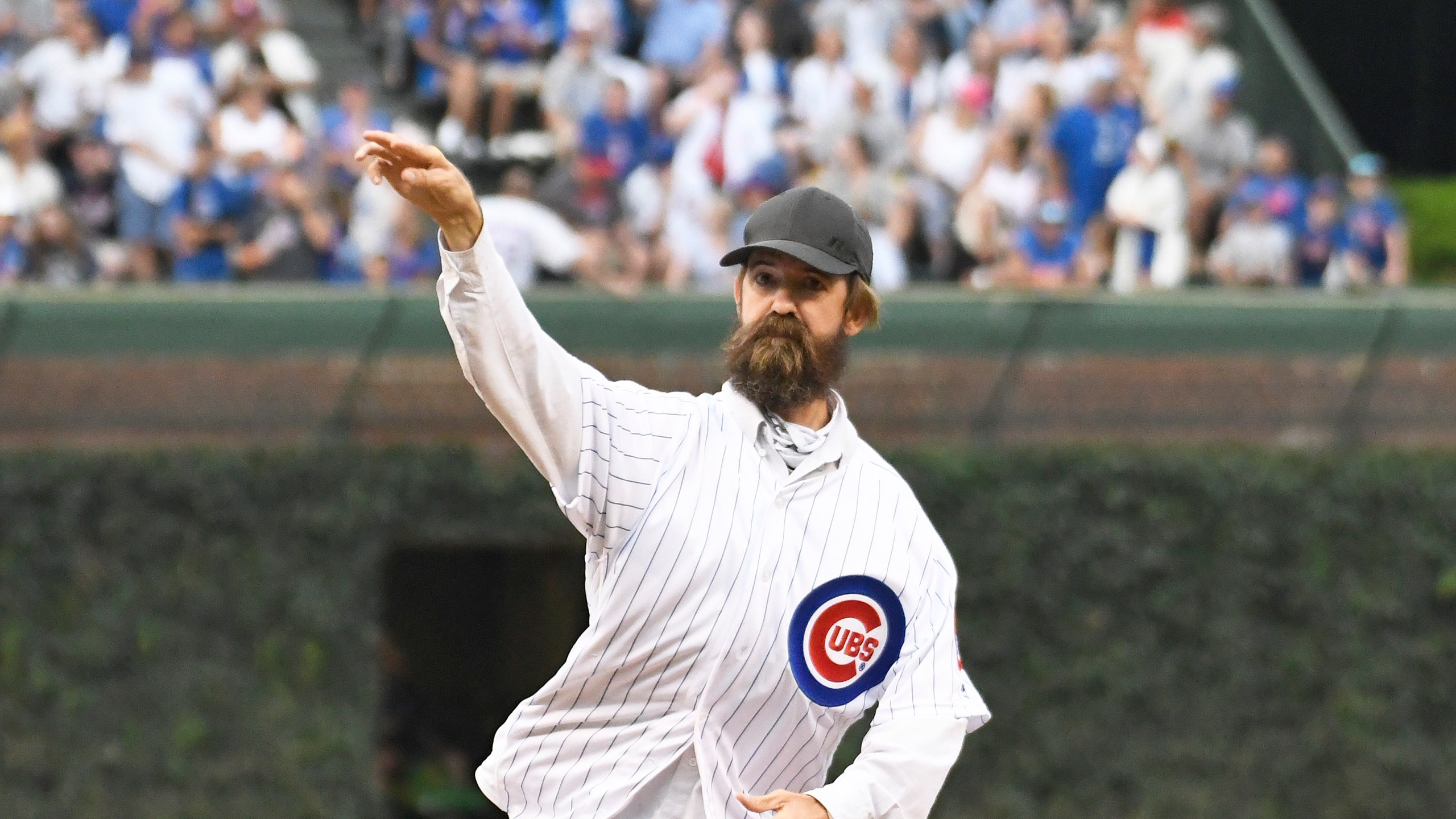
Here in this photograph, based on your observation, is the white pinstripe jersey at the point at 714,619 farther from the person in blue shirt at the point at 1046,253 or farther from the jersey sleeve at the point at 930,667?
the person in blue shirt at the point at 1046,253

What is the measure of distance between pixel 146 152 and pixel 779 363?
8.36 meters

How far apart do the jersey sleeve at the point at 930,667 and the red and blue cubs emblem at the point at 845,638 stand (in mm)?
33

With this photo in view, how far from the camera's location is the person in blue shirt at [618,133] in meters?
11.9

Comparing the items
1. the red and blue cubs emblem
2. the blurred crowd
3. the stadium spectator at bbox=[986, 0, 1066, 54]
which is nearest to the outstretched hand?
the red and blue cubs emblem

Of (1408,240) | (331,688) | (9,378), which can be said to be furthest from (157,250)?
(1408,240)

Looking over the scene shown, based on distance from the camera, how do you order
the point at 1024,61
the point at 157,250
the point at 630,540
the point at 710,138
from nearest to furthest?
1. the point at 630,540
2. the point at 157,250
3. the point at 710,138
4. the point at 1024,61

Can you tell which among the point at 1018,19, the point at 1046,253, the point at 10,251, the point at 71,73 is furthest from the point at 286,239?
the point at 1018,19

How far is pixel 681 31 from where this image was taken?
12859 millimetres

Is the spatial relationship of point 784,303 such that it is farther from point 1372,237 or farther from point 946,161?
point 1372,237

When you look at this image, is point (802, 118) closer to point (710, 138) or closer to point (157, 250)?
point (710, 138)

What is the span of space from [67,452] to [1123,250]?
20.5 feet

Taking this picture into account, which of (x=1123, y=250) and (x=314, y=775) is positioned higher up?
(x=1123, y=250)

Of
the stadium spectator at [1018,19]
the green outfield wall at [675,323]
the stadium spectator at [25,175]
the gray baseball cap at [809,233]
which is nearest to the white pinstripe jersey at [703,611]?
the gray baseball cap at [809,233]

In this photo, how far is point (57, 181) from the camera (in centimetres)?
1120
